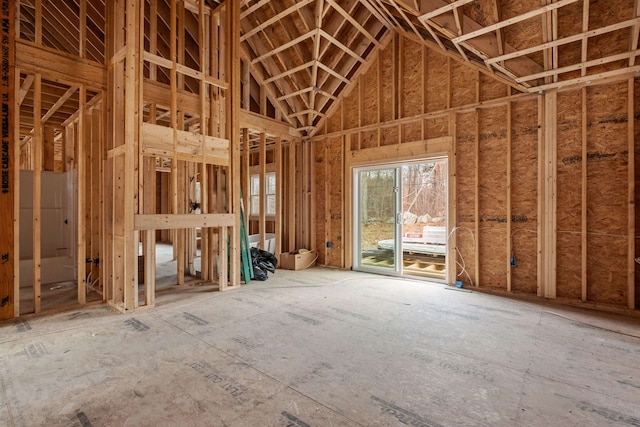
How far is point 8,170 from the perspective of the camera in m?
3.80

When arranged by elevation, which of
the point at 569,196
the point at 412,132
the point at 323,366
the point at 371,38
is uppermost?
the point at 371,38

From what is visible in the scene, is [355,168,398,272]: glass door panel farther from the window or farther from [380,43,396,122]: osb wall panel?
the window

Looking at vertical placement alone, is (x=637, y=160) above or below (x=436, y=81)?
below

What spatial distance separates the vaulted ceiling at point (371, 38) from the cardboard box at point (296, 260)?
3.01 meters

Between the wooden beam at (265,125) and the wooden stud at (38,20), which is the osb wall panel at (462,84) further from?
the wooden stud at (38,20)

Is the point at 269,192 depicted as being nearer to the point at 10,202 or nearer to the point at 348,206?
the point at 348,206

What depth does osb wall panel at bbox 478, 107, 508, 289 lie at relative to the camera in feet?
17.0

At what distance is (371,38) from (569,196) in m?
4.50

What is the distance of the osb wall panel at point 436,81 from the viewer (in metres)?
5.73

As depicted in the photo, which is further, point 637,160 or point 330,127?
point 330,127

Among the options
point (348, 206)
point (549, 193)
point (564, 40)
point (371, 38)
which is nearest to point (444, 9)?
point (564, 40)

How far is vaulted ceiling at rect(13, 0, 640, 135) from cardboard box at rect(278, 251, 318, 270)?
9.87 feet

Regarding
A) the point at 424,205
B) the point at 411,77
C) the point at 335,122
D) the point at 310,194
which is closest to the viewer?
the point at 411,77

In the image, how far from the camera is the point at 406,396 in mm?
2297
